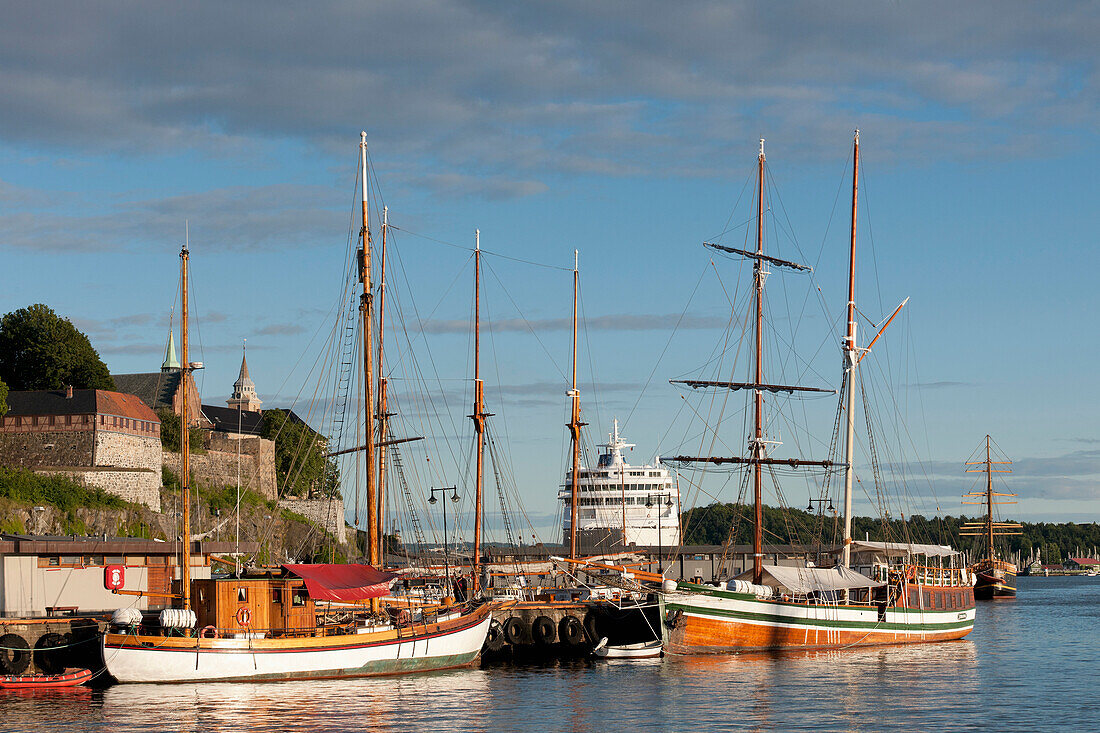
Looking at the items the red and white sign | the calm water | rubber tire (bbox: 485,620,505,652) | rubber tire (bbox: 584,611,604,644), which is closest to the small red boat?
the calm water

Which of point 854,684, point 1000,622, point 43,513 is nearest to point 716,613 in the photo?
point 854,684

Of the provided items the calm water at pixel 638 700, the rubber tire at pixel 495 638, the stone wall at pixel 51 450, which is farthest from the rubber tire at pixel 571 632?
the stone wall at pixel 51 450

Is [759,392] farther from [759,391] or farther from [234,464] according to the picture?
[234,464]

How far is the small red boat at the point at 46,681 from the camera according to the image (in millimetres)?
44531

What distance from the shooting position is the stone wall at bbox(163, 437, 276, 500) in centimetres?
11850

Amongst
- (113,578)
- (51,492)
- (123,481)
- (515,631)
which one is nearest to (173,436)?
(123,481)

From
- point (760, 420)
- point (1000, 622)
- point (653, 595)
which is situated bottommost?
point (1000, 622)

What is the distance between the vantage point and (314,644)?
46469 mm

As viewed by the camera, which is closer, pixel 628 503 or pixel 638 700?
pixel 638 700

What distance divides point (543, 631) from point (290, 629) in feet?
48.3

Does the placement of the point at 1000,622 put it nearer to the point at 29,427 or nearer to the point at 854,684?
the point at 854,684

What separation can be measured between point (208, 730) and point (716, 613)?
26.1 m

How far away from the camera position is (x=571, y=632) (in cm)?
5906

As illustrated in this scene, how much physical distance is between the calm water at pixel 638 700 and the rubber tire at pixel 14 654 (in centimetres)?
251
